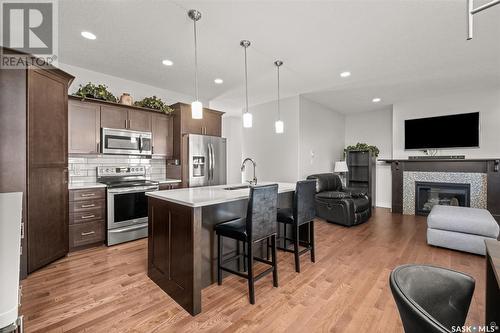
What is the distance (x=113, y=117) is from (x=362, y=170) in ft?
19.5

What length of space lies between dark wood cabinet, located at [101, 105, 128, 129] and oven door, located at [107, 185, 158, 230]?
3.52ft

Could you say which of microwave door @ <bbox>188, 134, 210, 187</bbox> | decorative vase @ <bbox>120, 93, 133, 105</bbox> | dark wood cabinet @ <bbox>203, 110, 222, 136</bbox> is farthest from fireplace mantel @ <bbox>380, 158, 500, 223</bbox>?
decorative vase @ <bbox>120, 93, 133, 105</bbox>

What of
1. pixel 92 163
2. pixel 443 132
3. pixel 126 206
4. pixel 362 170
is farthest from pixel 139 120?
pixel 443 132

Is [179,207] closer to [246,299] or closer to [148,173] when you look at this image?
[246,299]

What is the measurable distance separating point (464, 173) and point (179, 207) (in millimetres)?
5754

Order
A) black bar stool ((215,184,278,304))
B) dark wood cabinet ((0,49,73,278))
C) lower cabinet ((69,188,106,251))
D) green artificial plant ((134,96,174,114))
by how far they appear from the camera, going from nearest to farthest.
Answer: black bar stool ((215,184,278,304))
dark wood cabinet ((0,49,73,278))
lower cabinet ((69,188,106,251))
green artificial plant ((134,96,174,114))

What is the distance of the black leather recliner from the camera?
14.2 ft

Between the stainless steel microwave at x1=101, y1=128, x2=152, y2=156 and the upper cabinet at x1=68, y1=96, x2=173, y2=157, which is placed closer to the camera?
the upper cabinet at x1=68, y1=96, x2=173, y2=157

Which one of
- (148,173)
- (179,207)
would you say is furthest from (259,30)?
(148,173)

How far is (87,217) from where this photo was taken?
10.6 ft

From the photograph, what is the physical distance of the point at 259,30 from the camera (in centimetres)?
258

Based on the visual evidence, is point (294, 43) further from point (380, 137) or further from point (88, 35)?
point (380, 137)

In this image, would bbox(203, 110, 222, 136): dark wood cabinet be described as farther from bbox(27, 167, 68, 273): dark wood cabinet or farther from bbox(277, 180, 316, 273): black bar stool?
bbox(277, 180, 316, 273): black bar stool

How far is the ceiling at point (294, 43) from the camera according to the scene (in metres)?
2.24
